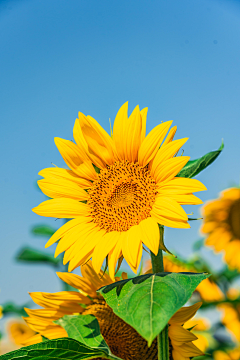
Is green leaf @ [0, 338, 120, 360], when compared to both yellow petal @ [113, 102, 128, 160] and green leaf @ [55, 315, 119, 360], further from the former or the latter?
yellow petal @ [113, 102, 128, 160]

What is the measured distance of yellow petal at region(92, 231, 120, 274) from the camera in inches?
51.7

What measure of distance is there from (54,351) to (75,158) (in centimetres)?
77

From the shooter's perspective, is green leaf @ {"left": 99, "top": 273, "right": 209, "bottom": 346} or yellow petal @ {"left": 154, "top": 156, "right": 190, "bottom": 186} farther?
yellow petal @ {"left": 154, "top": 156, "right": 190, "bottom": 186}

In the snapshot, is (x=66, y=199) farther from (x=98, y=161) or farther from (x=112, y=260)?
(x=112, y=260)

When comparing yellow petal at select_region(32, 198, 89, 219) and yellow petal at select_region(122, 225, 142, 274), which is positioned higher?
yellow petal at select_region(32, 198, 89, 219)

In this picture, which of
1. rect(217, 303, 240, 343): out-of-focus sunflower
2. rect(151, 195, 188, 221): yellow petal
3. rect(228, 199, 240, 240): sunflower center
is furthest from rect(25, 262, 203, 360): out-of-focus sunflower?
rect(228, 199, 240, 240): sunflower center

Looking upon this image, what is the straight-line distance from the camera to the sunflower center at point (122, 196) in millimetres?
1457

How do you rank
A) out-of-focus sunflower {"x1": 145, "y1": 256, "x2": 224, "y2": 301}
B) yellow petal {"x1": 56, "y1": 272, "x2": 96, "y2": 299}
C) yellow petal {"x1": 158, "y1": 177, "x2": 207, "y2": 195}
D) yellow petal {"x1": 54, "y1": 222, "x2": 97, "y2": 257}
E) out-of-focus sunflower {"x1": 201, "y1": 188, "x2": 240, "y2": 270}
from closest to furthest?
yellow petal {"x1": 158, "y1": 177, "x2": 207, "y2": 195}, yellow petal {"x1": 54, "y1": 222, "x2": 97, "y2": 257}, yellow petal {"x1": 56, "y1": 272, "x2": 96, "y2": 299}, out-of-focus sunflower {"x1": 145, "y1": 256, "x2": 224, "y2": 301}, out-of-focus sunflower {"x1": 201, "y1": 188, "x2": 240, "y2": 270}

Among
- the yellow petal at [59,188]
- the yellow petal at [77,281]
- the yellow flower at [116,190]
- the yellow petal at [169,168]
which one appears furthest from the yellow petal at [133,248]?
the yellow petal at [77,281]

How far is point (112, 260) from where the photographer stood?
130 centimetres

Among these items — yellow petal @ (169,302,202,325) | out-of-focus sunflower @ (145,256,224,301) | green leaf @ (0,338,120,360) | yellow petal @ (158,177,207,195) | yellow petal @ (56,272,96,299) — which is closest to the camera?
green leaf @ (0,338,120,360)

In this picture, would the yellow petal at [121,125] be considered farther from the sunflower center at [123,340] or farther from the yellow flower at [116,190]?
the sunflower center at [123,340]

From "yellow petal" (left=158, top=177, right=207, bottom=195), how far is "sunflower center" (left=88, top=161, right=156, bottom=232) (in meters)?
0.09

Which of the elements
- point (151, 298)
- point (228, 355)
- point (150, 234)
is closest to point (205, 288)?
point (228, 355)
